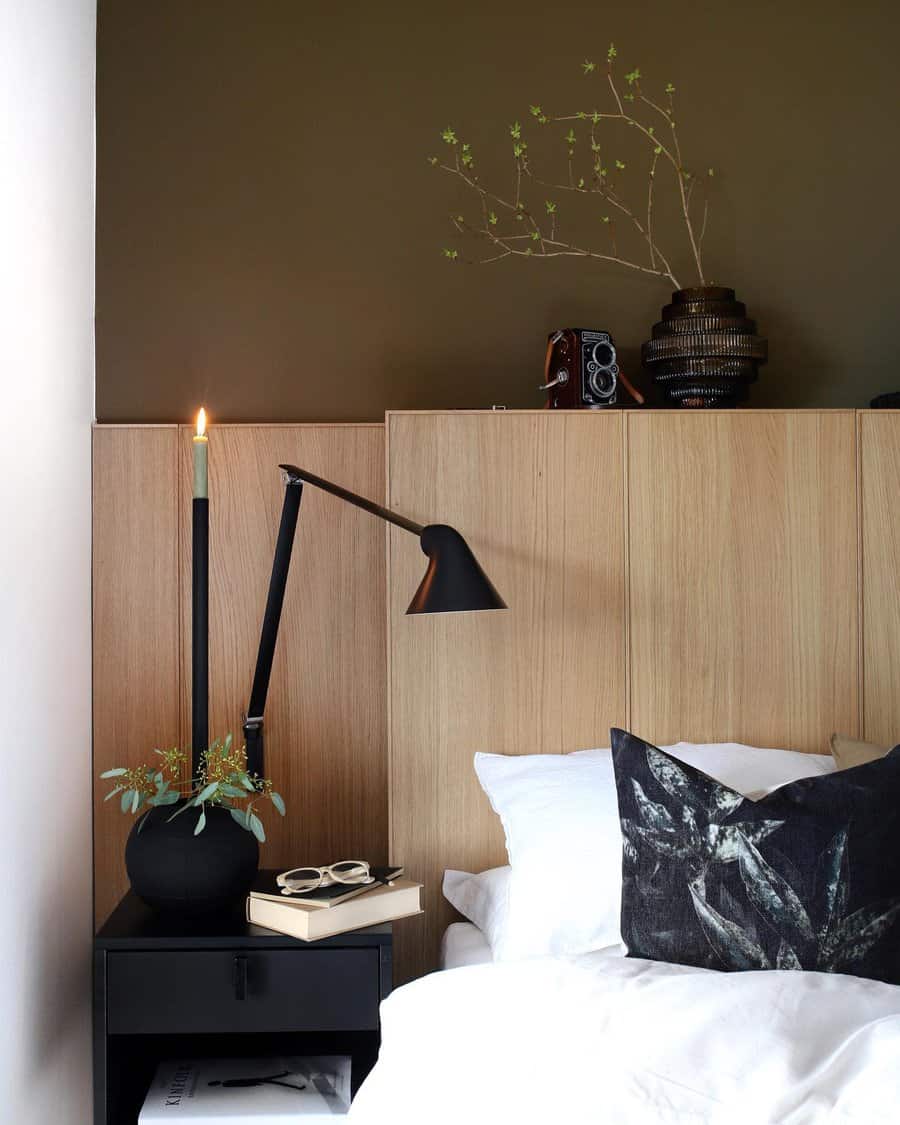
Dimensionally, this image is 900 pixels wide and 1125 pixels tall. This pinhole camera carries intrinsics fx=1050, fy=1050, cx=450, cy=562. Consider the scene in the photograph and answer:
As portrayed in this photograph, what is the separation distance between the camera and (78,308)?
224 centimetres

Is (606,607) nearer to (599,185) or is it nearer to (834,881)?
(834,881)

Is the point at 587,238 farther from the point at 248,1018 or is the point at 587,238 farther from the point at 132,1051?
the point at 132,1051

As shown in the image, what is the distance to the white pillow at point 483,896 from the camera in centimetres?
193

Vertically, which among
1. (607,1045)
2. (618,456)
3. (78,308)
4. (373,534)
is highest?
(78,308)

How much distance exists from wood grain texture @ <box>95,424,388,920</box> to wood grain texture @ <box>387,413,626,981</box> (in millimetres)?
214

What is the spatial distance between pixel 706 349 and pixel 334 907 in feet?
4.45

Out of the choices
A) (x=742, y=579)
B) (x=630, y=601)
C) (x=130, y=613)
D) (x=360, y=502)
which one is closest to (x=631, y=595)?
(x=630, y=601)

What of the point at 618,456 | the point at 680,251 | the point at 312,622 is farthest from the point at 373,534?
the point at 680,251

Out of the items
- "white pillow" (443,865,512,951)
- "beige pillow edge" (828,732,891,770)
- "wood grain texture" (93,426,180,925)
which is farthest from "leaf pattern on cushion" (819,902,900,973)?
"wood grain texture" (93,426,180,925)

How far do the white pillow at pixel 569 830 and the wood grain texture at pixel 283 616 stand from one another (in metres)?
0.38

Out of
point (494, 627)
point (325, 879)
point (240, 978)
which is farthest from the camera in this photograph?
point (494, 627)

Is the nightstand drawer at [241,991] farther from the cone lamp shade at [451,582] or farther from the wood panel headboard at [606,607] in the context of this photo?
the cone lamp shade at [451,582]

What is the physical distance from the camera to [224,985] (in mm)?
1829

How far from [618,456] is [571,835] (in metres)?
0.79
